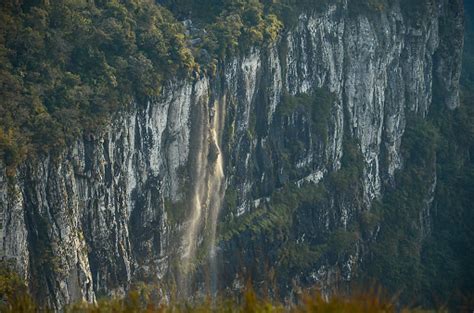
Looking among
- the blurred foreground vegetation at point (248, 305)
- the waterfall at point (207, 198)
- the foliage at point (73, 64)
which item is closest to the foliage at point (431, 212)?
the waterfall at point (207, 198)

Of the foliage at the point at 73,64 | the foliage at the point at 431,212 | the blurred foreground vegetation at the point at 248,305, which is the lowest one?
the foliage at the point at 431,212

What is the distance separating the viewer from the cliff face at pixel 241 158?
29.0 meters

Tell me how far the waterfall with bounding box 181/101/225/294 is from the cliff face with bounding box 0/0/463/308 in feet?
0.35

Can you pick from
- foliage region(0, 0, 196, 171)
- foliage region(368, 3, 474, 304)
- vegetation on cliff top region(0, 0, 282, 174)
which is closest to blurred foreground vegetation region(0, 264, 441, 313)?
vegetation on cliff top region(0, 0, 282, 174)

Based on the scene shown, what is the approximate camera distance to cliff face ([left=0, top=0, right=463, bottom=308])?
2905 cm

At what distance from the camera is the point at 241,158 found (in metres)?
42.0

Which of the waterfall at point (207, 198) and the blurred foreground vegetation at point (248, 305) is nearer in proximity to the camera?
the blurred foreground vegetation at point (248, 305)

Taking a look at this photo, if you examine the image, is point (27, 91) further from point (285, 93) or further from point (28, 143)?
point (285, 93)

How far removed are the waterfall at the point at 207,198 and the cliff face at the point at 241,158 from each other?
11cm

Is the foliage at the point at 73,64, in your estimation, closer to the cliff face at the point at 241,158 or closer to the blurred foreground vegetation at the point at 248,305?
the cliff face at the point at 241,158

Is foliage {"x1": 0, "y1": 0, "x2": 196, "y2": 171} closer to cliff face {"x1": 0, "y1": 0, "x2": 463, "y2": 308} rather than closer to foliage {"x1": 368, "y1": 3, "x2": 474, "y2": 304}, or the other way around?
cliff face {"x1": 0, "y1": 0, "x2": 463, "y2": 308}

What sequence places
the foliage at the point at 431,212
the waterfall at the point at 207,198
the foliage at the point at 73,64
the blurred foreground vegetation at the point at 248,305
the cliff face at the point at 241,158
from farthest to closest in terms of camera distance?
the foliage at the point at 431,212, the waterfall at the point at 207,198, the cliff face at the point at 241,158, the foliage at the point at 73,64, the blurred foreground vegetation at the point at 248,305

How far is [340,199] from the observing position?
48.6m

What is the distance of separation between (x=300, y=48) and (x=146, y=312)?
36075 millimetres
